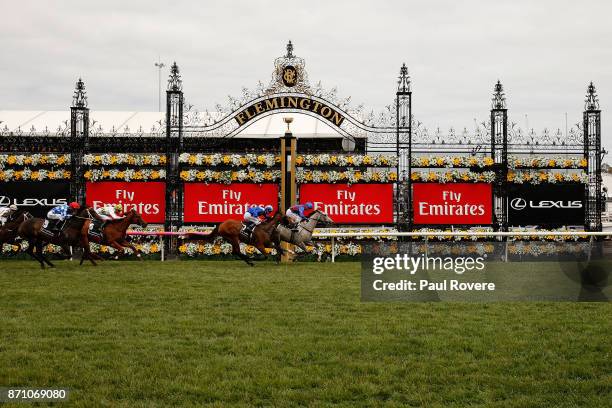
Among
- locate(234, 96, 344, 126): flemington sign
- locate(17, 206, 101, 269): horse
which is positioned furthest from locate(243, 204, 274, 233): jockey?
locate(17, 206, 101, 269): horse

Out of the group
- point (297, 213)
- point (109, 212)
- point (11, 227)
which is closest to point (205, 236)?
point (109, 212)

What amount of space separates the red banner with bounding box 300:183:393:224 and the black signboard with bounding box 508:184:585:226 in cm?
331

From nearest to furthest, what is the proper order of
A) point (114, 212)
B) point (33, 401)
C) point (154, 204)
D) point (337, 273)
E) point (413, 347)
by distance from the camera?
point (33, 401) < point (413, 347) < point (337, 273) < point (114, 212) < point (154, 204)

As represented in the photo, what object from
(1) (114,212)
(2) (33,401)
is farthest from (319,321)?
(1) (114,212)

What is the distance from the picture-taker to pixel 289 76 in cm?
1925

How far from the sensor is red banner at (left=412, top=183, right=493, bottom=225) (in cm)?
1948

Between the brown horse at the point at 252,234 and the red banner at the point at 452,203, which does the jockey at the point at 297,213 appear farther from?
the red banner at the point at 452,203

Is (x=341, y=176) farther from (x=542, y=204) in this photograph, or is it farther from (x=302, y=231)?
(x=542, y=204)

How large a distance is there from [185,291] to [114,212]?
24.4 ft

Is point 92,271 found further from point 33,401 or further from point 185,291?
point 33,401

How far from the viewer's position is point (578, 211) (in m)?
19.5

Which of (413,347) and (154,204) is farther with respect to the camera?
(154,204)

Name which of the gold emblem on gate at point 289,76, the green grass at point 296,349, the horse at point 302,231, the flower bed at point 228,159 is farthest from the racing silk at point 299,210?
the green grass at point 296,349

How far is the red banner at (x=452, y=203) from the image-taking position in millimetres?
19484
